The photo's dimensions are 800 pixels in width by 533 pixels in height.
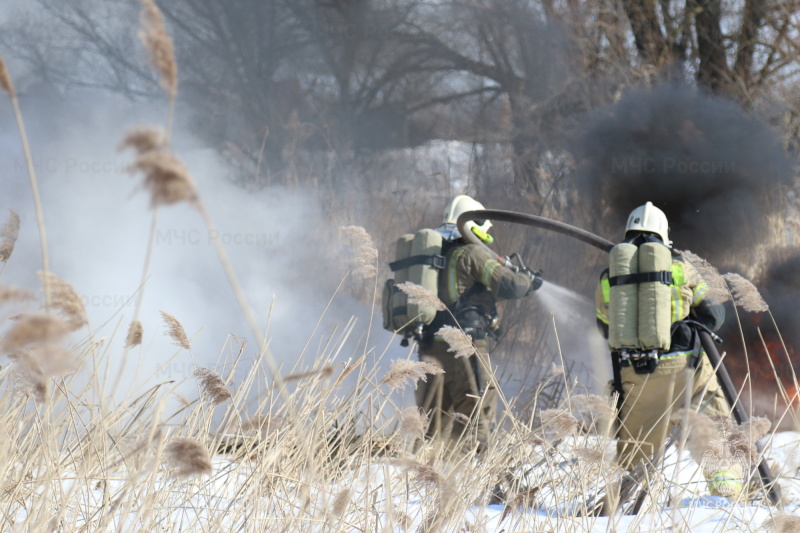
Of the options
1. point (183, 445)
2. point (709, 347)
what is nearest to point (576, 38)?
point (709, 347)

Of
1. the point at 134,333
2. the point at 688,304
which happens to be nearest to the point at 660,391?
the point at 688,304

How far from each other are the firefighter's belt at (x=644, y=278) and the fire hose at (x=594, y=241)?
0.26 meters

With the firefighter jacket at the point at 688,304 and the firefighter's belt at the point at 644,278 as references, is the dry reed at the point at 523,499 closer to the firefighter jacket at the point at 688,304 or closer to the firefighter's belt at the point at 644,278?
the firefighter's belt at the point at 644,278

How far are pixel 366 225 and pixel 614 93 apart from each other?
9.25ft

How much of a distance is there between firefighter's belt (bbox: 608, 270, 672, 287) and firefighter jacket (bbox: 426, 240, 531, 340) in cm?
74

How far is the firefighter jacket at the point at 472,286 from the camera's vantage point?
4.35 meters

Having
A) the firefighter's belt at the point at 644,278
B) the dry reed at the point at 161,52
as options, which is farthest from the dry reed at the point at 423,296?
the firefighter's belt at the point at 644,278

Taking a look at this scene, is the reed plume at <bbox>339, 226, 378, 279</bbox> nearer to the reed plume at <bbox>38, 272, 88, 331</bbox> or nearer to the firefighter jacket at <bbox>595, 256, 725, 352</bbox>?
the reed plume at <bbox>38, 272, 88, 331</bbox>

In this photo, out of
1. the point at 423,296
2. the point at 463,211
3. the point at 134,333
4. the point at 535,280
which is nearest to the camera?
the point at 134,333

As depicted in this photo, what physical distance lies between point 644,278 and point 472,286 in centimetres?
116

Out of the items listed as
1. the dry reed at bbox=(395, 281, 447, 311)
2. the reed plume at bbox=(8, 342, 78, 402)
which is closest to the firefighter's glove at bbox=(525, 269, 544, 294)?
the dry reed at bbox=(395, 281, 447, 311)

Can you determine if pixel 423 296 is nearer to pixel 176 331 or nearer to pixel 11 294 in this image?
pixel 176 331

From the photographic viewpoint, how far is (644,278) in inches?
140

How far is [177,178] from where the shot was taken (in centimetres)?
74
